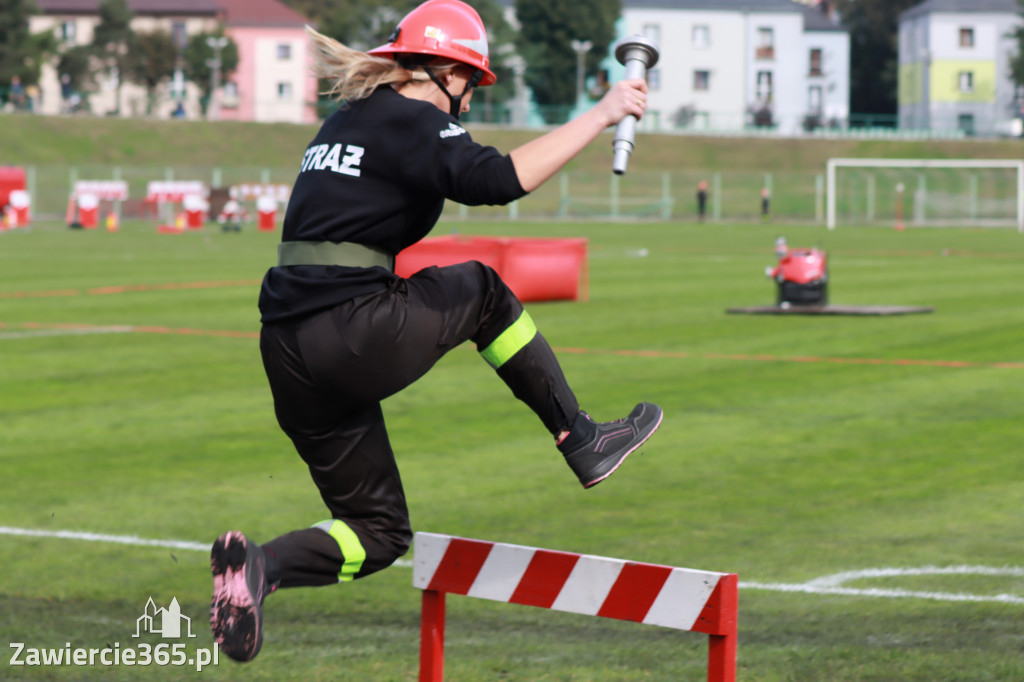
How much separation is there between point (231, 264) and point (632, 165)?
54.4 metres

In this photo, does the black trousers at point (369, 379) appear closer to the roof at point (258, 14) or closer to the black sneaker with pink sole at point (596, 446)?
the black sneaker with pink sole at point (596, 446)

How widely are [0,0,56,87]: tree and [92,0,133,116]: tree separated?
745cm

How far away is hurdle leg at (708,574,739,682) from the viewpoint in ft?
12.9

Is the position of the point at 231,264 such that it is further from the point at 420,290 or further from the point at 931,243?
the point at 420,290

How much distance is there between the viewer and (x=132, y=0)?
111 m

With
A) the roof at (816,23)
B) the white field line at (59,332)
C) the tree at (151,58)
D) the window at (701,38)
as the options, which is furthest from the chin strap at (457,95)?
the roof at (816,23)

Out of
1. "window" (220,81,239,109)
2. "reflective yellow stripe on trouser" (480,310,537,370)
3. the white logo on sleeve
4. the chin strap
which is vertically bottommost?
"reflective yellow stripe on trouser" (480,310,537,370)

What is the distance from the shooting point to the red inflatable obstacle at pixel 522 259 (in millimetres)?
20859

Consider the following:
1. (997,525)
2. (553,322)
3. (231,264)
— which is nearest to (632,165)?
(231,264)

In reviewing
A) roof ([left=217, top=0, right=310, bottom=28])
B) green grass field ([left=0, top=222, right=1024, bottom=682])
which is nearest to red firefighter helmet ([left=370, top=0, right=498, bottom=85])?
green grass field ([left=0, top=222, right=1024, bottom=682])

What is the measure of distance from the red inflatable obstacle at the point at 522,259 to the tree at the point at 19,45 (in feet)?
245

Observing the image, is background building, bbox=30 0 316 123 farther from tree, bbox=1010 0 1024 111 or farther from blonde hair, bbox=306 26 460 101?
blonde hair, bbox=306 26 460 101

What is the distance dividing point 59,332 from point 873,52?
378ft

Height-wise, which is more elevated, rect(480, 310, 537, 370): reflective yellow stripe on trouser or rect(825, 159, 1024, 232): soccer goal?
rect(825, 159, 1024, 232): soccer goal
